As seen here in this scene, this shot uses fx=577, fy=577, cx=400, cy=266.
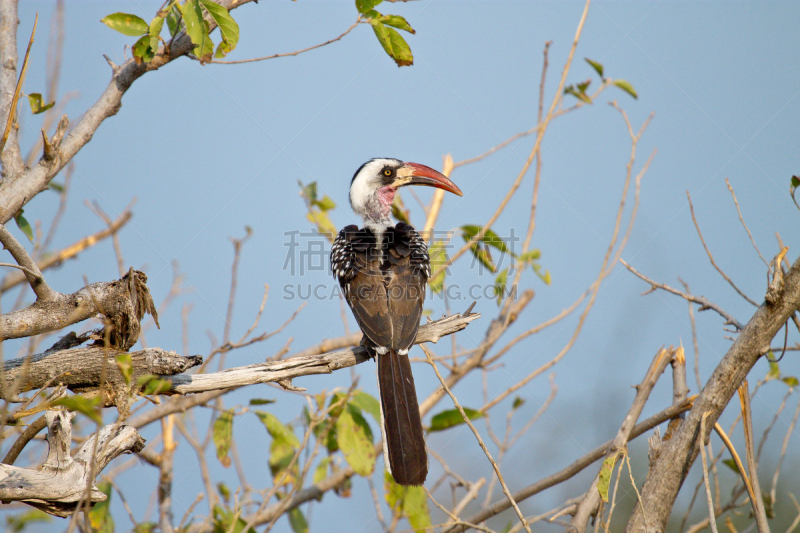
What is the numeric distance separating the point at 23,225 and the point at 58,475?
4.37 ft

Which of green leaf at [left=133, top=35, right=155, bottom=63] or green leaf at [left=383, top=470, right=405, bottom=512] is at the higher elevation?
green leaf at [left=133, top=35, right=155, bottom=63]

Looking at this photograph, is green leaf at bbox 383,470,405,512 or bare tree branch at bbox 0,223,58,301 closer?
bare tree branch at bbox 0,223,58,301

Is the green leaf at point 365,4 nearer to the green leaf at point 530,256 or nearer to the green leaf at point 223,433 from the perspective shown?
the green leaf at point 530,256

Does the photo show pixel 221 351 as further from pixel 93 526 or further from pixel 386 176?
pixel 386 176

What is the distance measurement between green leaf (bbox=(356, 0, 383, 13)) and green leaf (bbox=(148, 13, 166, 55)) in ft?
2.88

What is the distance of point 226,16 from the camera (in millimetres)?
2518

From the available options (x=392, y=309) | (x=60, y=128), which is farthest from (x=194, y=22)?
(x=392, y=309)

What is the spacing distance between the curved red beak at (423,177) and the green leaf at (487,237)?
0.59 metres

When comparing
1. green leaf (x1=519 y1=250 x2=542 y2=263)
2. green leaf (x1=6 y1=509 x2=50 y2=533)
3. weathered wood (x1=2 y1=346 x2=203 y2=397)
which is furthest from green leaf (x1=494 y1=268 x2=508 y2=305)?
green leaf (x1=6 y1=509 x2=50 y2=533)

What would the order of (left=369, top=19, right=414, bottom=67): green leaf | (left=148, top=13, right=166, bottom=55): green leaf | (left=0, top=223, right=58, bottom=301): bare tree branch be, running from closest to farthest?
(left=0, top=223, right=58, bottom=301): bare tree branch
(left=148, top=13, right=166, bottom=55): green leaf
(left=369, top=19, right=414, bottom=67): green leaf

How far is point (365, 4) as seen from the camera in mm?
2684

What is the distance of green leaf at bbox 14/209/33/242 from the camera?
2.65 metres

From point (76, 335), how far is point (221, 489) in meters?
1.91

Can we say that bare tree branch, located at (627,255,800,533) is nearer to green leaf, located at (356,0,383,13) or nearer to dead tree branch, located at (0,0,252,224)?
green leaf, located at (356,0,383,13)
